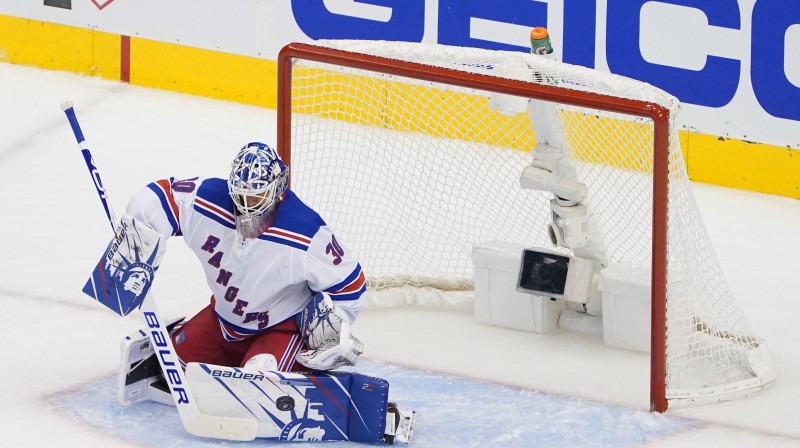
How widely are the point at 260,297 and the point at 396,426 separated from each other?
521 millimetres

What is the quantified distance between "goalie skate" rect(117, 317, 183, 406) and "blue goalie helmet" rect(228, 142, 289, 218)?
512mm

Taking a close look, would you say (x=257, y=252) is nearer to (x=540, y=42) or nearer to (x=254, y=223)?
(x=254, y=223)

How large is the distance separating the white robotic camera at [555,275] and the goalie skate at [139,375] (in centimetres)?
132

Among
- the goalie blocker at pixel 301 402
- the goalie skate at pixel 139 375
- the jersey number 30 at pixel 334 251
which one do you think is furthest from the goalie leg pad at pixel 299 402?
the jersey number 30 at pixel 334 251

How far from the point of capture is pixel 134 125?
314 inches

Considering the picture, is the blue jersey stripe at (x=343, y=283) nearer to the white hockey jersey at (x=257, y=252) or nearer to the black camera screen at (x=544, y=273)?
the white hockey jersey at (x=257, y=252)

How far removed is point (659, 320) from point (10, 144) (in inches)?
145

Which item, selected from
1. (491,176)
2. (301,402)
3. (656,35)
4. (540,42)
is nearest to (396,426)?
(301,402)

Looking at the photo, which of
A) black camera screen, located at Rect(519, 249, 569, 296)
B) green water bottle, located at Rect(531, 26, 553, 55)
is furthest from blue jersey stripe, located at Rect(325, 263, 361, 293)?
green water bottle, located at Rect(531, 26, 553, 55)

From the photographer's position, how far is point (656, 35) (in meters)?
7.06

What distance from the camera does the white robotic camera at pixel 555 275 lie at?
556 centimetres

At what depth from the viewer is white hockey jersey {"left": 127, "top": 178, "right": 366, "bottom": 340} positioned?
4.66 meters

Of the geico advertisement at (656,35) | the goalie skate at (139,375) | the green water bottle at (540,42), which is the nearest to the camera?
the goalie skate at (139,375)

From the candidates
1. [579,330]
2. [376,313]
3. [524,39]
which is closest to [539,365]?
[579,330]
